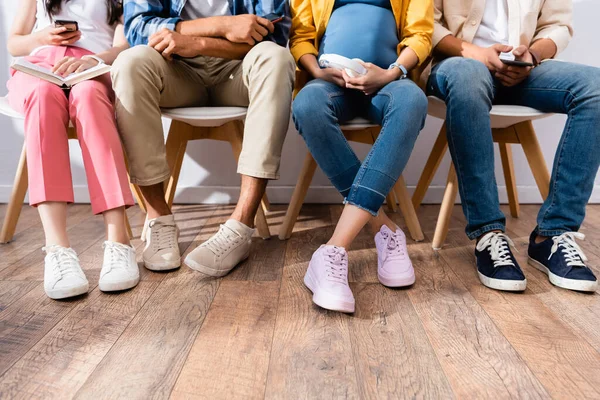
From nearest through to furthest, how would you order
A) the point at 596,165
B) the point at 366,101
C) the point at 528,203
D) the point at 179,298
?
the point at 179,298
the point at 596,165
the point at 366,101
the point at 528,203

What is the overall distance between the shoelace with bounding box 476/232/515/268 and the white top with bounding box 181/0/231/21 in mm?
985

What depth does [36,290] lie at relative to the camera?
112cm

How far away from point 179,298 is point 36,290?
347 millimetres

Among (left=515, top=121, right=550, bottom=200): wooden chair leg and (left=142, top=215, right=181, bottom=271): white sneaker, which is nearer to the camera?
(left=142, top=215, right=181, bottom=271): white sneaker

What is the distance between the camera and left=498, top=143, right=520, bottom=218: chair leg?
183 centimetres

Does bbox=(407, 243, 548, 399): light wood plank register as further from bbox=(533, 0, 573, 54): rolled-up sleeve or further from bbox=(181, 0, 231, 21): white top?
bbox=(181, 0, 231, 21): white top

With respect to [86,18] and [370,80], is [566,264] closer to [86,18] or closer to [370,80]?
[370,80]

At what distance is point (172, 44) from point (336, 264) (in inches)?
28.7

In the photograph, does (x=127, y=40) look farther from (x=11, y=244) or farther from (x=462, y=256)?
(x=462, y=256)

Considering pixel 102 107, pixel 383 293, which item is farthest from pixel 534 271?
pixel 102 107

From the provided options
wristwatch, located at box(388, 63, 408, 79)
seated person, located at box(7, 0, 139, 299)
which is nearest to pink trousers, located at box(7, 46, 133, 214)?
seated person, located at box(7, 0, 139, 299)

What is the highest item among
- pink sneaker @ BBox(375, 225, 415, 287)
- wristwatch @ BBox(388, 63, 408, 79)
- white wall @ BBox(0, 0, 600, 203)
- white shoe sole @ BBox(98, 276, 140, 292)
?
wristwatch @ BBox(388, 63, 408, 79)

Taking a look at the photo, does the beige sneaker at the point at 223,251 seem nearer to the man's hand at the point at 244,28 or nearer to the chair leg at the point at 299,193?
the chair leg at the point at 299,193

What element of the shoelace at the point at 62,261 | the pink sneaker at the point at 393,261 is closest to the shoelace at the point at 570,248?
the pink sneaker at the point at 393,261
